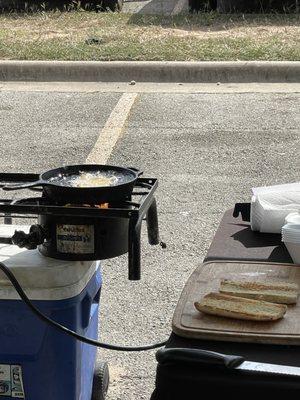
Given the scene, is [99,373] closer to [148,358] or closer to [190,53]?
[148,358]

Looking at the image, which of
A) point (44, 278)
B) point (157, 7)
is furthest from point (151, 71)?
point (44, 278)

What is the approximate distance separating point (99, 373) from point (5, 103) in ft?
17.6

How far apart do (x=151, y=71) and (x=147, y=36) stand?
4.59ft

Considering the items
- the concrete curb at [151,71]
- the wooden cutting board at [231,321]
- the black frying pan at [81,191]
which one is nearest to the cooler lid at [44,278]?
the black frying pan at [81,191]

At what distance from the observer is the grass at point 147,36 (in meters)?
9.04

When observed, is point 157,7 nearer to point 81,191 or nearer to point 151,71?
point 151,71

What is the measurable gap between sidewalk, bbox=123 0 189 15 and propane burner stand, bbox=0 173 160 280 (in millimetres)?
9811

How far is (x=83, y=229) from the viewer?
2.20m

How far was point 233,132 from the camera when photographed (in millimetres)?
6805

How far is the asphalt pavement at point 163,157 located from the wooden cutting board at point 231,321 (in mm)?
1140

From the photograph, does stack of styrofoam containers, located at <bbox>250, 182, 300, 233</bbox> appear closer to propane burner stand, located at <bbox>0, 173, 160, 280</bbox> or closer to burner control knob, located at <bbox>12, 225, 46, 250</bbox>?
propane burner stand, located at <bbox>0, 173, 160, 280</bbox>

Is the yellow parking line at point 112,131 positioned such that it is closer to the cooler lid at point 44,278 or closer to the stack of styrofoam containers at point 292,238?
the cooler lid at point 44,278

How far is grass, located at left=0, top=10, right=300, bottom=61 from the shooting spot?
9039mm

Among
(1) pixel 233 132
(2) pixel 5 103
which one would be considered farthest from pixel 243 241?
(2) pixel 5 103
